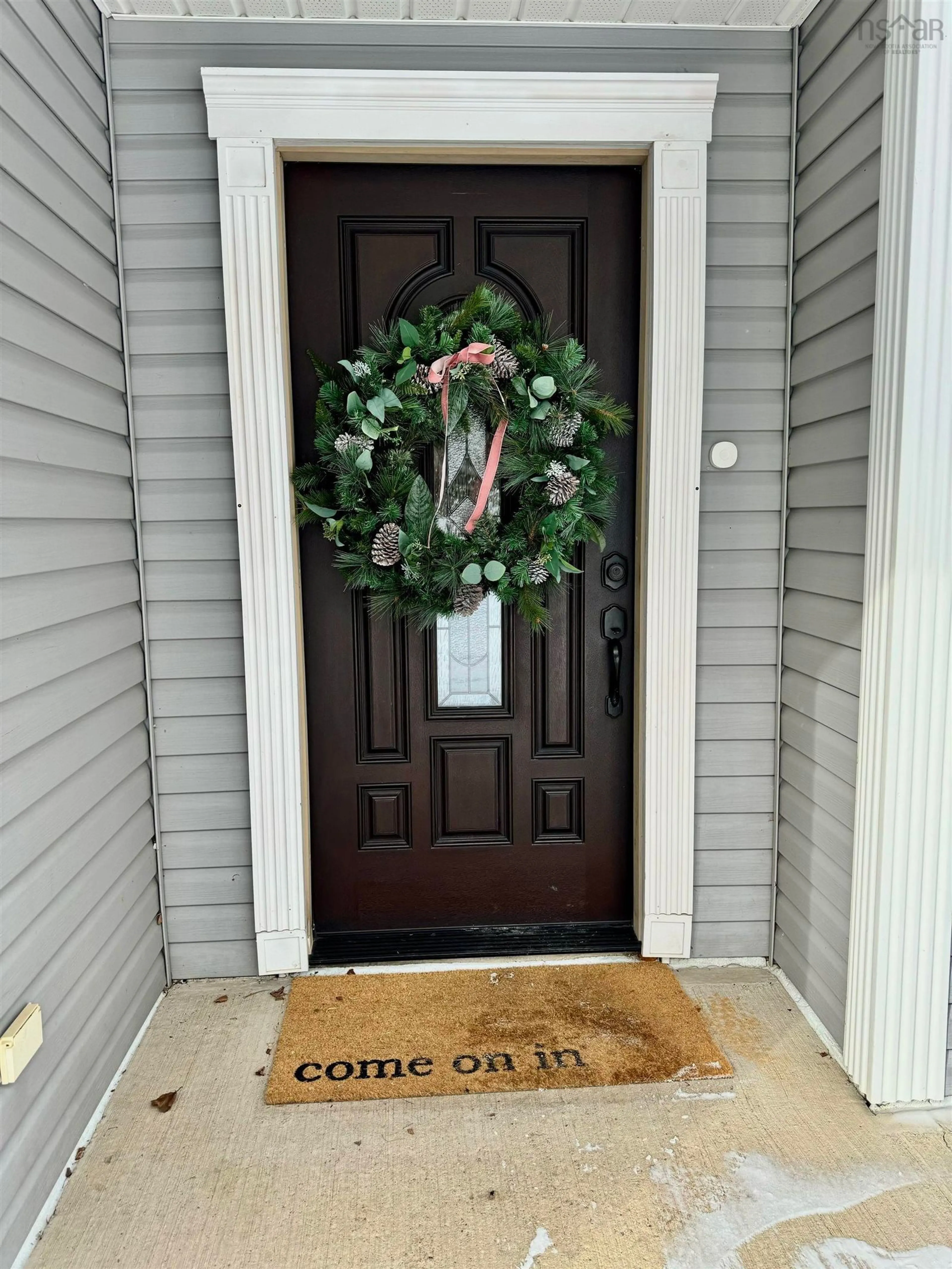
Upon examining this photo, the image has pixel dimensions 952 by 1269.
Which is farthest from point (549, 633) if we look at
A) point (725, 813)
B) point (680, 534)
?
point (725, 813)

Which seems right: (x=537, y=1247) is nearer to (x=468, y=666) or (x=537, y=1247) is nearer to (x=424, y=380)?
(x=468, y=666)

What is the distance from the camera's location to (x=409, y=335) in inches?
84.5

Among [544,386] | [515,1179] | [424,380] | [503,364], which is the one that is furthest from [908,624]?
[515,1179]

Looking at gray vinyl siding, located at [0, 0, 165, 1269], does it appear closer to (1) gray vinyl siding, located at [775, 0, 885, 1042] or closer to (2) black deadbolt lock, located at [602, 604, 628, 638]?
(2) black deadbolt lock, located at [602, 604, 628, 638]

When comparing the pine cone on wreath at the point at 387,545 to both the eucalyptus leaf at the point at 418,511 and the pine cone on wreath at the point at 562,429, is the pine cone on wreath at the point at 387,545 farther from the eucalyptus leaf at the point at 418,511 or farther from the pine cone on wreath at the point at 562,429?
the pine cone on wreath at the point at 562,429

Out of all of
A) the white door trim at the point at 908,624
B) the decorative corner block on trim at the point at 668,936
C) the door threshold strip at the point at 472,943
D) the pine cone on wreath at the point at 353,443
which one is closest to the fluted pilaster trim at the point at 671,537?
the decorative corner block on trim at the point at 668,936

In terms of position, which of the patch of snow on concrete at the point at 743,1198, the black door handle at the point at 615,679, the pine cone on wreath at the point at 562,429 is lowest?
the patch of snow on concrete at the point at 743,1198

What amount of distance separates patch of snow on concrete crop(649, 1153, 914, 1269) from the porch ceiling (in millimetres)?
2661

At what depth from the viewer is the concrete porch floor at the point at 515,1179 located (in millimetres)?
1505

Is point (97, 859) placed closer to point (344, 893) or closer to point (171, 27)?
point (344, 893)

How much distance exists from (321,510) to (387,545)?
8.3 inches

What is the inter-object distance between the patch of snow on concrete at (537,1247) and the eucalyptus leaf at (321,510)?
1650mm

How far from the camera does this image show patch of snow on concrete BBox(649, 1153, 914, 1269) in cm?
150

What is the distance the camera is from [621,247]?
233 centimetres
